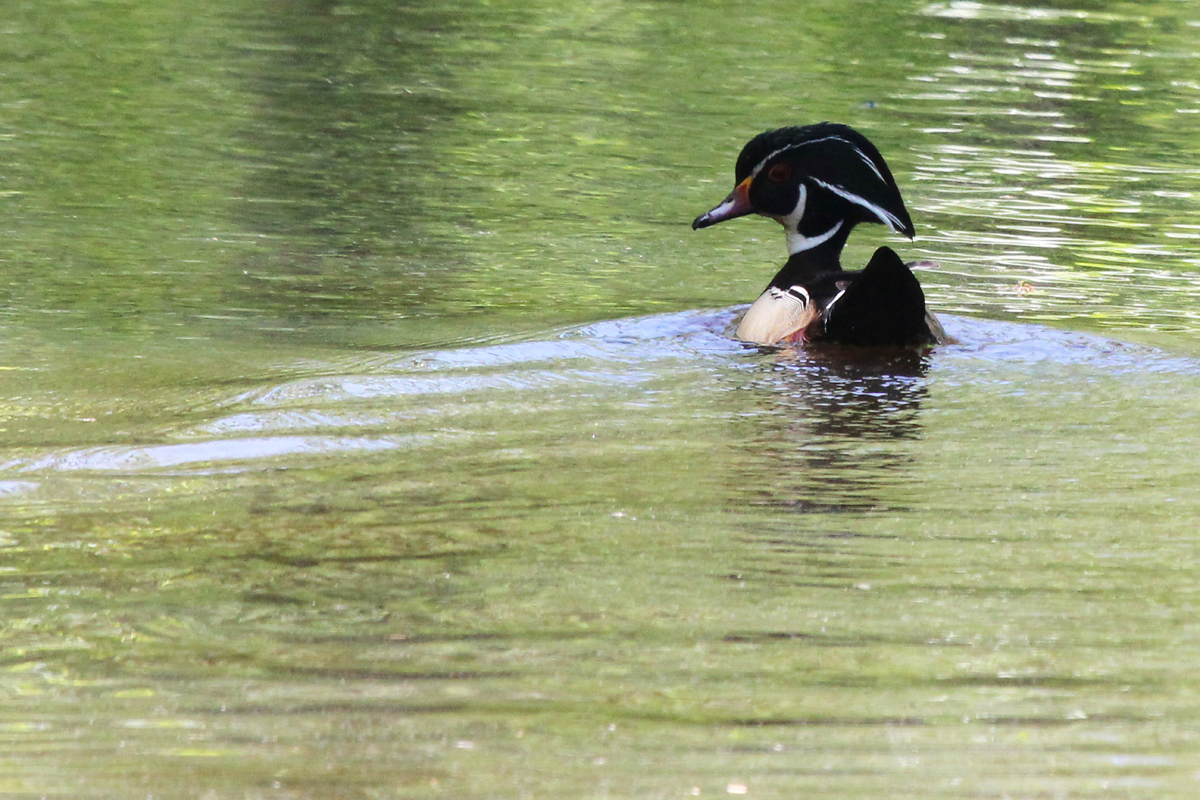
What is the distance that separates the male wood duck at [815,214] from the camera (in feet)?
24.3

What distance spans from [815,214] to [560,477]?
3538mm

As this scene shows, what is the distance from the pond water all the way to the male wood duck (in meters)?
0.18

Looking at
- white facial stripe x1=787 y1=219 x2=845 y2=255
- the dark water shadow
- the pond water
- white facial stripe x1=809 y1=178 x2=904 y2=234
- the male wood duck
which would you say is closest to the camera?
the pond water

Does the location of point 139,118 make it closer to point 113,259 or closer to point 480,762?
point 113,259

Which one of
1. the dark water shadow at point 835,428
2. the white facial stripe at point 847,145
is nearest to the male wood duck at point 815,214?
the white facial stripe at point 847,145

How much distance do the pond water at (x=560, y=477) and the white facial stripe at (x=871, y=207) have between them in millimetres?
657

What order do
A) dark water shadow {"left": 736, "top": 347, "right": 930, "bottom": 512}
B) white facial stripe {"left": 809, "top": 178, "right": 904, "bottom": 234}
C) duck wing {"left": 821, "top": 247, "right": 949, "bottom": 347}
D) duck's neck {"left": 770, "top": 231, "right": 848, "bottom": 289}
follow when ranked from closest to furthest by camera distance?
1. dark water shadow {"left": 736, "top": 347, "right": 930, "bottom": 512}
2. duck wing {"left": 821, "top": 247, "right": 949, "bottom": 347}
3. white facial stripe {"left": 809, "top": 178, "right": 904, "bottom": 234}
4. duck's neck {"left": 770, "top": 231, "right": 848, "bottom": 289}

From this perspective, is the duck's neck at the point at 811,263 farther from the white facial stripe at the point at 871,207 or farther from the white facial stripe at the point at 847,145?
the white facial stripe at the point at 847,145

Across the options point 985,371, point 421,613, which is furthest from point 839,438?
Answer: point 421,613

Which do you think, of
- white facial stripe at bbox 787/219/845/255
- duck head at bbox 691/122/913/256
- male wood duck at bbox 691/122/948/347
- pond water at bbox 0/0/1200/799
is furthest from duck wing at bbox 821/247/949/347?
white facial stripe at bbox 787/219/845/255

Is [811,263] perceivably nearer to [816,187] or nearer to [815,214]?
[815,214]

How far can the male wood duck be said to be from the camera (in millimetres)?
7422

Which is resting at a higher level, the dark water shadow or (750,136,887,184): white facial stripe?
(750,136,887,184): white facial stripe

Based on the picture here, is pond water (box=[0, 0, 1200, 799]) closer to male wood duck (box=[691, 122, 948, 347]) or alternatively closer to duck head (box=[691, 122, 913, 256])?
male wood duck (box=[691, 122, 948, 347])
